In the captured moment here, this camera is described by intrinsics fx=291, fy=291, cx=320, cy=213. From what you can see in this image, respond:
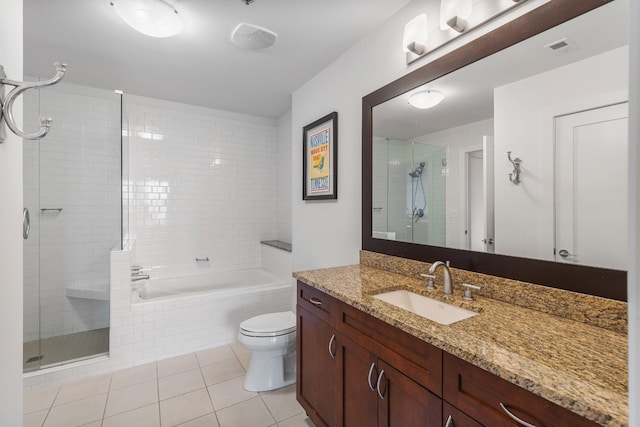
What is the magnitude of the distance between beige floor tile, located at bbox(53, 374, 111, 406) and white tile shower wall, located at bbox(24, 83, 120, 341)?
481 millimetres

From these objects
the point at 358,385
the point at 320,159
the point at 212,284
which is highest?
the point at 320,159

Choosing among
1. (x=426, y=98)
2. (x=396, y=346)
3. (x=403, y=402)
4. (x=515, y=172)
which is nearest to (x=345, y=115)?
(x=426, y=98)

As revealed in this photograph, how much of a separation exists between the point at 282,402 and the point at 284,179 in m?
2.62

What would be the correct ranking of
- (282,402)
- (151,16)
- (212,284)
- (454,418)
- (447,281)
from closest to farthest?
(454,418)
(447,281)
(151,16)
(282,402)
(212,284)

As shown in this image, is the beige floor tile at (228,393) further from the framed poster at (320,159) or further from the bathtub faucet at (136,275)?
the framed poster at (320,159)

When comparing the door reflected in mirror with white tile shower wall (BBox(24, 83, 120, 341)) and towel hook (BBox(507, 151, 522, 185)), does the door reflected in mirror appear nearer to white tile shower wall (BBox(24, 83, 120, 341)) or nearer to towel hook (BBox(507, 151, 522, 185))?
towel hook (BBox(507, 151, 522, 185))

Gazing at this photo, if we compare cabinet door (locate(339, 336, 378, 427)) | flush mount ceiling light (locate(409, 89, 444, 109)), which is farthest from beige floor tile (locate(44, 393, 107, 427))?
flush mount ceiling light (locate(409, 89, 444, 109))

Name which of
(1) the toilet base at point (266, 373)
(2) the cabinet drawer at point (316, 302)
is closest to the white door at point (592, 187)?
(2) the cabinet drawer at point (316, 302)

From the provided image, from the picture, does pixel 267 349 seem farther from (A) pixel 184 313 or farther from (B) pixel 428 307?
(B) pixel 428 307

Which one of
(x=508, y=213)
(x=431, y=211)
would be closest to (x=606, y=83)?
(x=508, y=213)

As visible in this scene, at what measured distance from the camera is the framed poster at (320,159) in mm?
2367

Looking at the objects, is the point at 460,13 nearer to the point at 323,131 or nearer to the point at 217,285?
the point at 323,131

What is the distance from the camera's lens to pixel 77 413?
72.1 inches

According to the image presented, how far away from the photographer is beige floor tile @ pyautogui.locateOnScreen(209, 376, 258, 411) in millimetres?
1933
